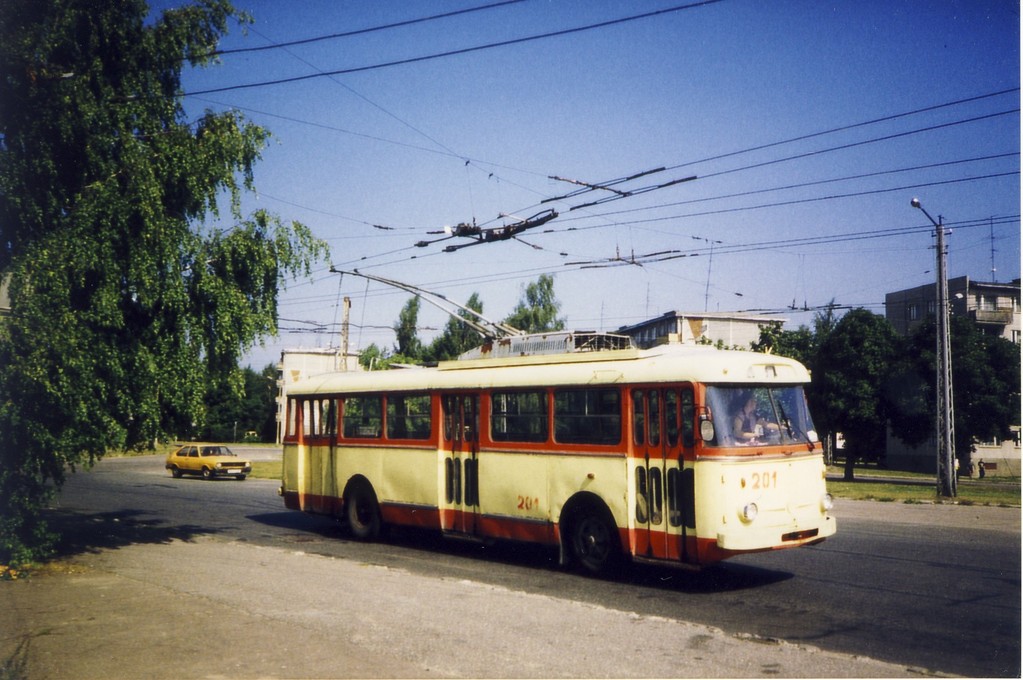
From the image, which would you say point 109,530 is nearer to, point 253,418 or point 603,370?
point 603,370

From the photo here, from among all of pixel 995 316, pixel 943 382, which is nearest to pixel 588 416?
pixel 943 382

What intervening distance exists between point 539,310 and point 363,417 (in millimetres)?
54585

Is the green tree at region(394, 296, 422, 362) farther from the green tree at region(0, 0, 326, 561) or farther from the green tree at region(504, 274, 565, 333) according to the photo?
the green tree at region(0, 0, 326, 561)

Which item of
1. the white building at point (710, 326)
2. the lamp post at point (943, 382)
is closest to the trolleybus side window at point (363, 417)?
the lamp post at point (943, 382)

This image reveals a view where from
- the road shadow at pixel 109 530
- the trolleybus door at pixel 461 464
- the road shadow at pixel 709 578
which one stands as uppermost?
the trolleybus door at pixel 461 464

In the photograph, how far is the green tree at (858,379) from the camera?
38438 mm

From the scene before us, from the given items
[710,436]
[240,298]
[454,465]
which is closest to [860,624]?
[710,436]

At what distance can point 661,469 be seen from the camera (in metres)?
10.4

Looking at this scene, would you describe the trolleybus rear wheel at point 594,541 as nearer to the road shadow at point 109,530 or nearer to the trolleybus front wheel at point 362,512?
the trolleybus front wheel at point 362,512

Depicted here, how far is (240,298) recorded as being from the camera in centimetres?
1361

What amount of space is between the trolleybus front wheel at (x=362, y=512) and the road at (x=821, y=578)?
0.79 ft

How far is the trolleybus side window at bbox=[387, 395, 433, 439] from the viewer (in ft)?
45.1

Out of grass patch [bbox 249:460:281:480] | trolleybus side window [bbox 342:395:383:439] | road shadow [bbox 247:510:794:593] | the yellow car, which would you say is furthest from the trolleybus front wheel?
the yellow car

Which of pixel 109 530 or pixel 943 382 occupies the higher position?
pixel 943 382
